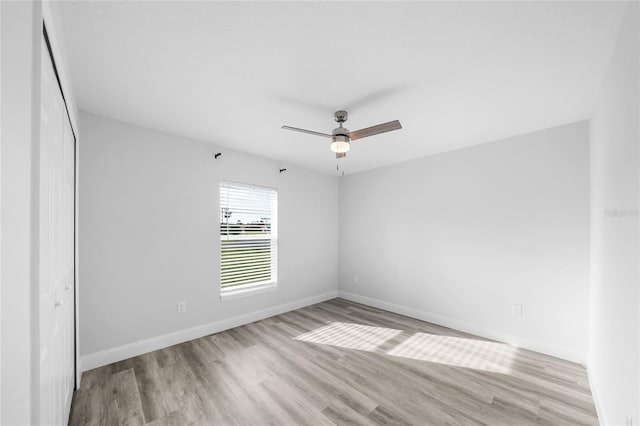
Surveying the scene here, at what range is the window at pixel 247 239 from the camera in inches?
149

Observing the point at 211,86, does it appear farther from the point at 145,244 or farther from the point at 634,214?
the point at 634,214

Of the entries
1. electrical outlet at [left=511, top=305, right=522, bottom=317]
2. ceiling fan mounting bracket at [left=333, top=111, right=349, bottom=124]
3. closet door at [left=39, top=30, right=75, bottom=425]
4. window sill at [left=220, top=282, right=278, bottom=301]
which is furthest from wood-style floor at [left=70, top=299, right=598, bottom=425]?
ceiling fan mounting bracket at [left=333, top=111, right=349, bottom=124]

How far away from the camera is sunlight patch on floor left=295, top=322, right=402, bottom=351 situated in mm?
3268

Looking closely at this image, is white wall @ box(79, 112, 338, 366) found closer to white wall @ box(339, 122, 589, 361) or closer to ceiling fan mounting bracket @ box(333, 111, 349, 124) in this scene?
ceiling fan mounting bracket @ box(333, 111, 349, 124)

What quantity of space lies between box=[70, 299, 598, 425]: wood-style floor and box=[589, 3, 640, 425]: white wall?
21.6 inches

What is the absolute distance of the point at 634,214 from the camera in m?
1.35

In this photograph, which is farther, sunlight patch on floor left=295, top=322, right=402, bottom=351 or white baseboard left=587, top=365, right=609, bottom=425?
sunlight patch on floor left=295, top=322, right=402, bottom=351

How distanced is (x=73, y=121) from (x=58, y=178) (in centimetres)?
80

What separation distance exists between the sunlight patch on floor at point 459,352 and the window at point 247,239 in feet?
7.09

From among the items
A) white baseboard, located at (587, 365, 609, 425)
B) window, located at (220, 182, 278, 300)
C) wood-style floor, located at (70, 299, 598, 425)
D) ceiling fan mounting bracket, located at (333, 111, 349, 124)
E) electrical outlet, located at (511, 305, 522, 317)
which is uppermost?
ceiling fan mounting bracket, located at (333, 111, 349, 124)

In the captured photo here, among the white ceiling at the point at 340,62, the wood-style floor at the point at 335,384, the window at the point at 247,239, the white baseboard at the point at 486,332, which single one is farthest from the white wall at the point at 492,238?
the window at the point at 247,239

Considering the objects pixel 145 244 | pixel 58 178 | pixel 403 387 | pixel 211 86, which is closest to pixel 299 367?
pixel 403 387

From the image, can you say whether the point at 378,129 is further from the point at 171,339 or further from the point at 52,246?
the point at 171,339

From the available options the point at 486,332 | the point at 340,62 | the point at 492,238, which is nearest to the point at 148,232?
the point at 340,62
